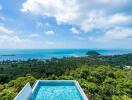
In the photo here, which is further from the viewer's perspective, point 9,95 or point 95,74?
point 95,74

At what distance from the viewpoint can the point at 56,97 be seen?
8.84m

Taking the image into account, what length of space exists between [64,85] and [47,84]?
0.98 m

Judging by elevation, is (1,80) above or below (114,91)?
below

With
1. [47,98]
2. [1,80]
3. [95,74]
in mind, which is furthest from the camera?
[1,80]

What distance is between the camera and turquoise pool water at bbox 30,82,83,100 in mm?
8742

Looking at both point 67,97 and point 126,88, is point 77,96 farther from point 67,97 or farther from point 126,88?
point 126,88

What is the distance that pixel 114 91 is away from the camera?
35.5 ft

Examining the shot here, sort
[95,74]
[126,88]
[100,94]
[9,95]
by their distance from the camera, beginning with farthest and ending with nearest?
[95,74], [126,88], [100,94], [9,95]

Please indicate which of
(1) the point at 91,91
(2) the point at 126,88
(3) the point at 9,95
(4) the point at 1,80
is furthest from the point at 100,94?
(4) the point at 1,80

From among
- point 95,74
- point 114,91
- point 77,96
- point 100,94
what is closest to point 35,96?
point 77,96

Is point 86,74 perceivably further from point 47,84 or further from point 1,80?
point 1,80

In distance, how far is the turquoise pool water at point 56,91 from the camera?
28.7 feet

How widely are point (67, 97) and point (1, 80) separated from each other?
1893 cm

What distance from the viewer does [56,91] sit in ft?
33.1
